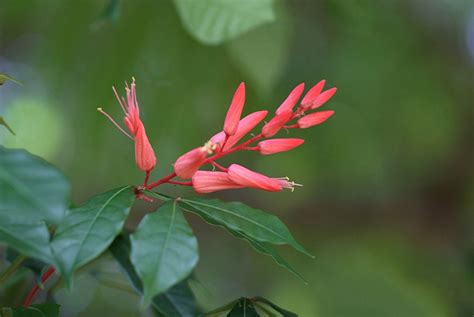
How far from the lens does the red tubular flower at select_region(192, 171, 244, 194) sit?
58cm

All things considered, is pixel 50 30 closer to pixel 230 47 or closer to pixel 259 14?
pixel 230 47

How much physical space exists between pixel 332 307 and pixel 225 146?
3.28ft

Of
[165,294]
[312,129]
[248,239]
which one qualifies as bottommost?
[312,129]

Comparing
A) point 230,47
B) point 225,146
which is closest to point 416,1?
point 230,47

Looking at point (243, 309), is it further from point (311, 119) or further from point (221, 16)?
point (221, 16)

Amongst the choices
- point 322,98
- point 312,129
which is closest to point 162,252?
point 322,98

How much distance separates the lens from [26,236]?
1.49 ft

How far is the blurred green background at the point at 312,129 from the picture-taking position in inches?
55.6

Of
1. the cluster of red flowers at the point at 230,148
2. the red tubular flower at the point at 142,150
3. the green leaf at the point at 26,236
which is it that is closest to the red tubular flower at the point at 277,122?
the cluster of red flowers at the point at 230,148

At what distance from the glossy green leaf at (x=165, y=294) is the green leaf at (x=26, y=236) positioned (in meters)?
0.25

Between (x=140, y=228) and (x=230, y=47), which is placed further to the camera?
(x=230, y=47)

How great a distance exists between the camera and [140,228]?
1.53ft

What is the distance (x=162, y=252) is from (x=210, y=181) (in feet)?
0.49

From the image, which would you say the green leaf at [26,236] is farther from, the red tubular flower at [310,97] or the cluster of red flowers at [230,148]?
the red tubular flower at [310,97]
